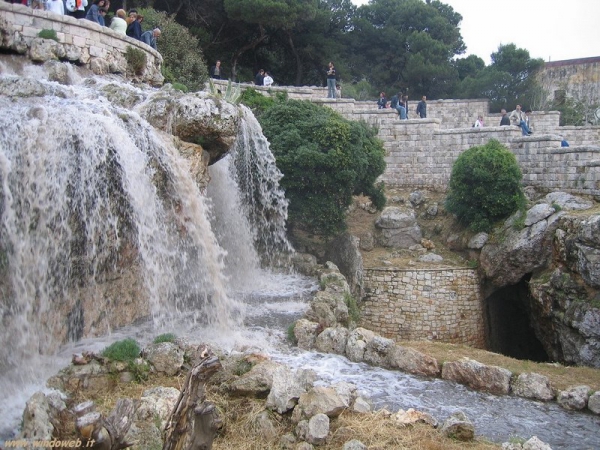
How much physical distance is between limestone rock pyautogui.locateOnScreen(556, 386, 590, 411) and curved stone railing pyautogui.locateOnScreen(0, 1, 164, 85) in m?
10.1

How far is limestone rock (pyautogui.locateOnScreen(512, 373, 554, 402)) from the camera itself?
26.1ft

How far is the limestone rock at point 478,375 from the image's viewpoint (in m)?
8.09

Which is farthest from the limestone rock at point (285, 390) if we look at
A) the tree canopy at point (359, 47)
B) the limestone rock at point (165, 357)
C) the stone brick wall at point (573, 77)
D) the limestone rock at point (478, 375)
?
the stone brick wall at point (573, 77)

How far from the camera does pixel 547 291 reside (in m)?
15.0

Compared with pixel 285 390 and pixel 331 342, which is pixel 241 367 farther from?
pixel 331 342

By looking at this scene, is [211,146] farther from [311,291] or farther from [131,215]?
[311,291]

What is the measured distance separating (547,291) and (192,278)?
924cm

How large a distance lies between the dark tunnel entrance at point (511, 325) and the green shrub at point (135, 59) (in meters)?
11.2

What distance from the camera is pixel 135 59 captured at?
13.2 meters

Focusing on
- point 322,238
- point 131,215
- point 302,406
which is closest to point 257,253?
point 322,238

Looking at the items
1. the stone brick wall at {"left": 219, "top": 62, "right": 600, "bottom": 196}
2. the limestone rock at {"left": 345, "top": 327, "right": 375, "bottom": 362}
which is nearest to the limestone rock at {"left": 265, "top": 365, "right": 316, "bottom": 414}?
the limestone rock at {"left": 345, "top": 327, "right": 375, "bottom": 362}

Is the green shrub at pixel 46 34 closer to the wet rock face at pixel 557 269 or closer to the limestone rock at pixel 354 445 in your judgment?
the limestone rock at pixel 354 445

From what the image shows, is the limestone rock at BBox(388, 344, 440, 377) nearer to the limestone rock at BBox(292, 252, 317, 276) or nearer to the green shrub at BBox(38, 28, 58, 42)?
the limestone rock at BBox(292, 252, 317, 276)

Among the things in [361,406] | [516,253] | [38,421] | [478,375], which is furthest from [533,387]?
[516,253]
